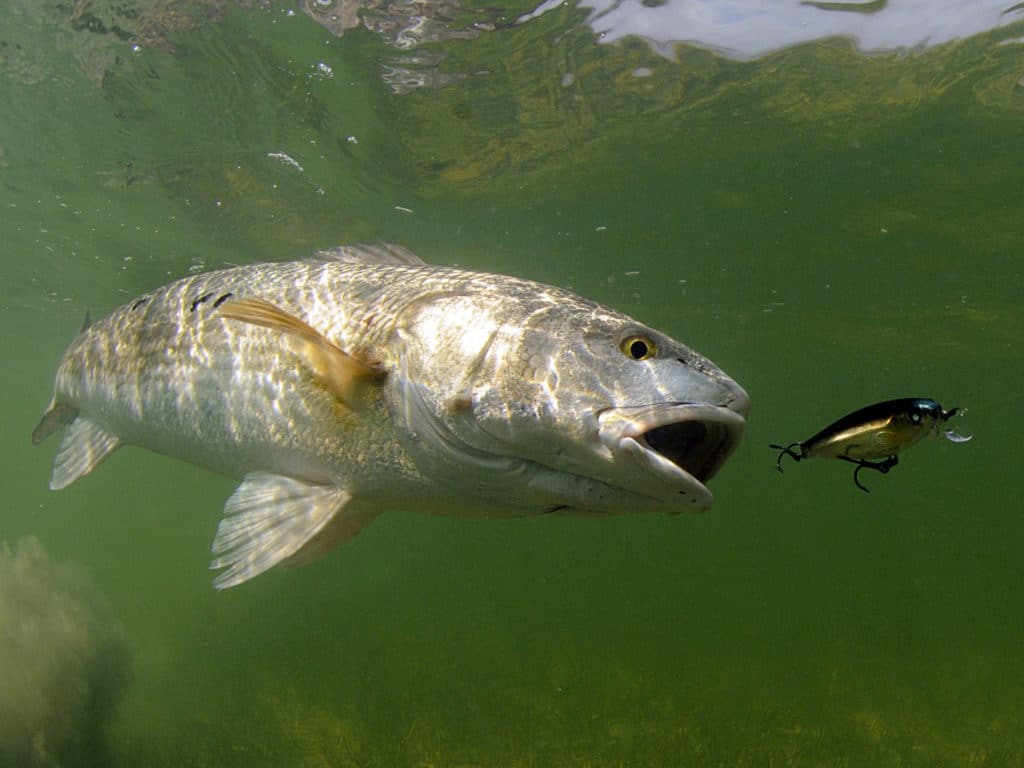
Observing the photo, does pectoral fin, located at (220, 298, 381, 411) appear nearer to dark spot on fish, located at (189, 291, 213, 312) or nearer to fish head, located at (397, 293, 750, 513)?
fish head, located at (397, 293, 750, 513)

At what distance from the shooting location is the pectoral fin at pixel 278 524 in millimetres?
3180

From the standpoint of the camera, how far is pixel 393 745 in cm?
1245

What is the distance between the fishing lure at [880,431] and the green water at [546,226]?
46 cm

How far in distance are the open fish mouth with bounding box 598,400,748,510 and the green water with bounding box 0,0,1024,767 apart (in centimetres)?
79

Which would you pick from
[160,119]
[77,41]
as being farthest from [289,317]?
[160,119]

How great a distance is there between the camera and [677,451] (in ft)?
9.18

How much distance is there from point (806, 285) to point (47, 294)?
84.5ft

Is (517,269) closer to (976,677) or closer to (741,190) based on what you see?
(741,190)

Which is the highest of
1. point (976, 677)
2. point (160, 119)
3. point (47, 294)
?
point (160, 119)

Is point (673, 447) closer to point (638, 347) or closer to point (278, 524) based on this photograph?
point (638, 347)

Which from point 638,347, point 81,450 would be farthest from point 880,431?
point 81,450

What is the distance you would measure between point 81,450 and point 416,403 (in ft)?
12.8

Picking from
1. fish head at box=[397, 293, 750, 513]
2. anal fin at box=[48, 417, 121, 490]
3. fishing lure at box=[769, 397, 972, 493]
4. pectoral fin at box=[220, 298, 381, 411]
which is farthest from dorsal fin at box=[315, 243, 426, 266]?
fishing lure at box=[769, 397, 972, 493]

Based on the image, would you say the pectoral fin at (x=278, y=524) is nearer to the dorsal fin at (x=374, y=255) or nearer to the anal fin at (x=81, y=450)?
the dorsal fin at (x=374, y=255)
